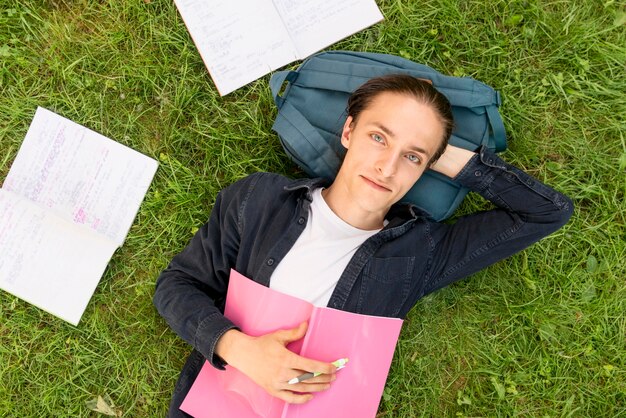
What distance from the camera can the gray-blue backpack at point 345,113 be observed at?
2199mm

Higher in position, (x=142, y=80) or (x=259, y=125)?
(x=142, y=80)

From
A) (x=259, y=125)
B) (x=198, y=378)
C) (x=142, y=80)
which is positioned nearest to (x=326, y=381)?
(x=198, y=378)

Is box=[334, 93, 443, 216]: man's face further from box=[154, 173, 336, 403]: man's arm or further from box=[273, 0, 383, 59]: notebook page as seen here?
box=[273, 0, 383, 59]: notebook page

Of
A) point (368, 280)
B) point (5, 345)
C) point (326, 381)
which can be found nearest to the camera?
point (326, 381)

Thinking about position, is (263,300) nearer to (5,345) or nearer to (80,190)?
(80,190)

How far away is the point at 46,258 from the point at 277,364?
131cm

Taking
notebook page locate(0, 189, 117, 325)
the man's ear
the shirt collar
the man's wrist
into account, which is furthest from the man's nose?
notebook page locate(0, 189, 117, 325)

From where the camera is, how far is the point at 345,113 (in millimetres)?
2234

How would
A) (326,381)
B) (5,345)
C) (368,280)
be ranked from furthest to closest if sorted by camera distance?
(5,345)
(368,280)
(326,381)

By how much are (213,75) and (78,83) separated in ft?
2.14

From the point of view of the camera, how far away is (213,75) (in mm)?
2500

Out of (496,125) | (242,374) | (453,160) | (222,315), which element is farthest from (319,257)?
(496,125)

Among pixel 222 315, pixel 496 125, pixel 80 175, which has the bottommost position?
pixel 222 315

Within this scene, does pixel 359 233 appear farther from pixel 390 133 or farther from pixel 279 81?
pixel 279 81
